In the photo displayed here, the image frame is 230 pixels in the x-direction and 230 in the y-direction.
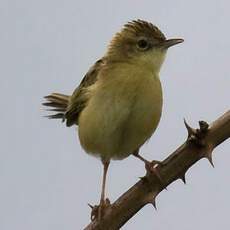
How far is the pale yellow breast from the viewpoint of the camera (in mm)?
4531

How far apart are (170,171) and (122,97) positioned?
2.03 metres

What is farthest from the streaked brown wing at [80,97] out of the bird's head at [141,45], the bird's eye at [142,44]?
the bird's eye at [142,44]

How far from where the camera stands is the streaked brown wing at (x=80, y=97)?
17.1ft

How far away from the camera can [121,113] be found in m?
4.55

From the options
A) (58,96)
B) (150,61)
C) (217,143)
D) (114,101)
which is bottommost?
(217,143)

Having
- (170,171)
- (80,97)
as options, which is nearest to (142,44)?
(80,97)

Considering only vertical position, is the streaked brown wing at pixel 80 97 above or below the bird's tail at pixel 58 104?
below

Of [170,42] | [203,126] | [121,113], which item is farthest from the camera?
[170,42]

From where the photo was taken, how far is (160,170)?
2664 mm

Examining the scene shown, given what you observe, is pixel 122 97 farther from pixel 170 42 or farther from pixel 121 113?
pixel 170 42

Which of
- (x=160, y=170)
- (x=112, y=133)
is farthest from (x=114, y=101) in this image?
(x=160, y=170)

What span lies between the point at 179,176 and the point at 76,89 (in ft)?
10.3

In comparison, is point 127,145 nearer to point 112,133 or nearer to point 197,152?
point 112,133

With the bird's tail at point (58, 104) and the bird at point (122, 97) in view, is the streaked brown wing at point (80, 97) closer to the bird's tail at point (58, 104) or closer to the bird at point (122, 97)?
the bird at point (122, 97)
